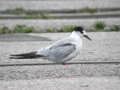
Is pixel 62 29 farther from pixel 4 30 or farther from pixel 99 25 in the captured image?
pixel 4 30

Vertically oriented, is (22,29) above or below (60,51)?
below

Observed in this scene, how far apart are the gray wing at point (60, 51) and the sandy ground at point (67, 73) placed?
196 millimetres

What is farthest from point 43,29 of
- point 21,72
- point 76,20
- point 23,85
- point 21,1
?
point 21,1

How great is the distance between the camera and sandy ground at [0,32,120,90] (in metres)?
4.82

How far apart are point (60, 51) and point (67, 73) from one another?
17.1 inches

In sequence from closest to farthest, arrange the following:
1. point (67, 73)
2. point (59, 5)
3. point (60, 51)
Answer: point (67, 73)
point (60, 51)
point (59, 5)

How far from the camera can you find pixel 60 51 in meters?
5.82

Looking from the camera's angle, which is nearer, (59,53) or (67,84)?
(67,84)

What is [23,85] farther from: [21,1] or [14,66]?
[21,1]

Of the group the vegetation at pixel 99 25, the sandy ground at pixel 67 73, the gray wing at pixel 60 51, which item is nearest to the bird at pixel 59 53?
the gray wing at pixel 60 51

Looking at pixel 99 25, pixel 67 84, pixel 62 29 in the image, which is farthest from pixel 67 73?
pixel 99 25

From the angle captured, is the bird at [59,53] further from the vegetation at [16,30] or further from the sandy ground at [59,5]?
the sandy ground at [59,5]

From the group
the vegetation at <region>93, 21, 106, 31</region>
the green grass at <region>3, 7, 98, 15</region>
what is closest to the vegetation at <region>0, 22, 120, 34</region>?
the vegetation at <region>93, 21, 106, 31</region>

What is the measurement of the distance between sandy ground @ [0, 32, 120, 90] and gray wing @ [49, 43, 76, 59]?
0.64ft
